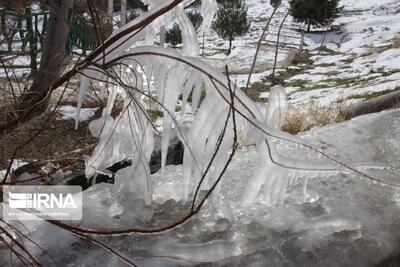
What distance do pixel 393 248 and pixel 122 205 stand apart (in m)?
1.15

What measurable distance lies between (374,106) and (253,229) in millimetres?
2993

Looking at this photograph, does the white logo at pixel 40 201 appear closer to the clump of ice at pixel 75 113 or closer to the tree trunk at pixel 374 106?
the tree trunk at pixel 374 106

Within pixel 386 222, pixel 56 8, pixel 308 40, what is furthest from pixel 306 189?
pixel 308 40

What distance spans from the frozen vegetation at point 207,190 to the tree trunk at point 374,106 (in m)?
2.15

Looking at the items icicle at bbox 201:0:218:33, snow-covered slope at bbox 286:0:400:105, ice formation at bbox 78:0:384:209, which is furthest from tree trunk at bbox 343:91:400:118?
icicle at bbox 201:0:218:33

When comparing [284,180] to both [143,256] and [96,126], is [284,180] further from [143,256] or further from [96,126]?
[96,126]

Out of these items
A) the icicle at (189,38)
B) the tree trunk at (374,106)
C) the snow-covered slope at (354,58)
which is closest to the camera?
the icicle at (189,38)

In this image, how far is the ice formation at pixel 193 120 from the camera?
56.9 inches

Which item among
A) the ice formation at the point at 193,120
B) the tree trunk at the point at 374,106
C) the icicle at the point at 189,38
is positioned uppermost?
the icicle at the point at 189,38

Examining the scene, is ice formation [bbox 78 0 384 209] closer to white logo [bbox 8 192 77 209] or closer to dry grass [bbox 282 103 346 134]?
white logo [bbox 8 192 77 209]

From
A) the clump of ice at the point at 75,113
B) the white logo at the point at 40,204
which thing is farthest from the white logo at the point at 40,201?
the clump of ice at the point at 75,113

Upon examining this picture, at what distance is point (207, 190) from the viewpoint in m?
1.92

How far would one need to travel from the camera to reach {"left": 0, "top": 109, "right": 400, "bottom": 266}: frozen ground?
157 cm

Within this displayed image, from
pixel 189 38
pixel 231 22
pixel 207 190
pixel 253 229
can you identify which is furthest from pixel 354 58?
pixel 189 38
